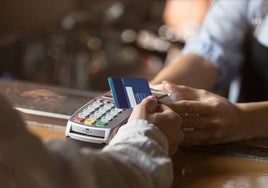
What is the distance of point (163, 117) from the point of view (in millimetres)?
609

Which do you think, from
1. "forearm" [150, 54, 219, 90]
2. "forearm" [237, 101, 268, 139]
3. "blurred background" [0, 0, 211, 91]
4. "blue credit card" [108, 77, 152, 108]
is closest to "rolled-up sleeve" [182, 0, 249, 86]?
"forearm" [150, 54, 219, 90]

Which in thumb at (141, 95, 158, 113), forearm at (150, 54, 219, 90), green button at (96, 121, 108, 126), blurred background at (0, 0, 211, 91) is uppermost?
thumb at (141, 95, 158, 113)

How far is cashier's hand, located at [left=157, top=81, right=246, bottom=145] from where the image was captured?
2.23 feet

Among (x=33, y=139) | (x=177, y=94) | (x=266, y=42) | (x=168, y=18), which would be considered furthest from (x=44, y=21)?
(x=33, y=139)

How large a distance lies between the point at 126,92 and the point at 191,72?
28 centimetres

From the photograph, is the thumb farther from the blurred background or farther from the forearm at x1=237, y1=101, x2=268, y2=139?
the blurred background

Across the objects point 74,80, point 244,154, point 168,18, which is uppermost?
point 244,154

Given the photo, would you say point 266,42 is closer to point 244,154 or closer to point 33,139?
point 244,154

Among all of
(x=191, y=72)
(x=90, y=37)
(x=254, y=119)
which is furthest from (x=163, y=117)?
(x=90, y=37)

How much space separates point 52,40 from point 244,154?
107 centimetres

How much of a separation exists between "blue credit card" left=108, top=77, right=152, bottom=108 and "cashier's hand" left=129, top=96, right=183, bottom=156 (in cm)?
2

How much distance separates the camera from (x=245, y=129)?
0.71 metres

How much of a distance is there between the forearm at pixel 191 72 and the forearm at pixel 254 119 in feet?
0.52

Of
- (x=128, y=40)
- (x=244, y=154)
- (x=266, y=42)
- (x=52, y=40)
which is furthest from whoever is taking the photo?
(x=128, y=40)
